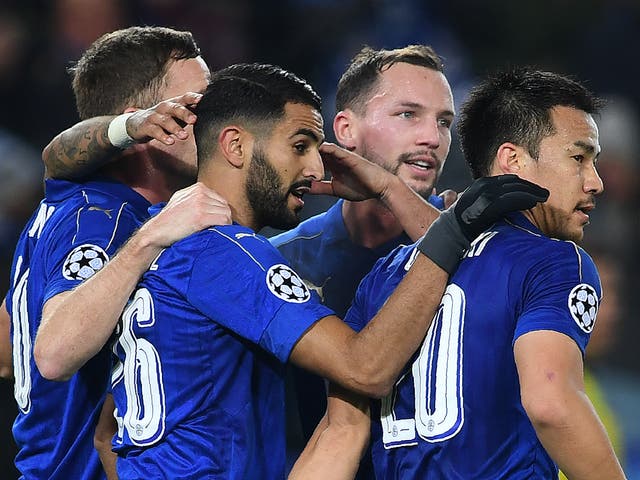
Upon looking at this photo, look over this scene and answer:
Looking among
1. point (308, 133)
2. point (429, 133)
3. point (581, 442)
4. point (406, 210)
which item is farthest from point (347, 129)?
point (581, 442)

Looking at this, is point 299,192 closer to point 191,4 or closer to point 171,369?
point 171,369

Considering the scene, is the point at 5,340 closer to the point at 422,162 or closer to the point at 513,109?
the point at 422,162

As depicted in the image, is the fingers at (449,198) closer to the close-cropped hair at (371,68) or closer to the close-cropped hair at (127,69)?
the close-cropped hair at (371,68)

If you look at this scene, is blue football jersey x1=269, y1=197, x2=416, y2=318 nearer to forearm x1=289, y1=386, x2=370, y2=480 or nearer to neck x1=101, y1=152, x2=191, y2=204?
neck x1=101, y1=152, x2=191, y2=204

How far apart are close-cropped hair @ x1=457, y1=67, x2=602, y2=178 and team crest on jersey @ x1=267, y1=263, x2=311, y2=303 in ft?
2.41

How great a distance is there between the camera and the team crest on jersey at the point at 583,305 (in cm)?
311

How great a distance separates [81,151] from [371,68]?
1466mm

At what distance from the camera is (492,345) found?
3193 mm

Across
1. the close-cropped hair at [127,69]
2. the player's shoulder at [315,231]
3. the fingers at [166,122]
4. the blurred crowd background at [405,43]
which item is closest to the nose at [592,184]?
the fingers at [166,122]

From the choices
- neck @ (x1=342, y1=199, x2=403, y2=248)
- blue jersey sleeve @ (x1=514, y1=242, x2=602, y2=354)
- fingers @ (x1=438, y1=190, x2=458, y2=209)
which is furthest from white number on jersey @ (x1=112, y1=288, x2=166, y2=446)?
fingers @ (x1=438, y1=190, x2=458, y2=209)

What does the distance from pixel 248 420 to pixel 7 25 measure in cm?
637

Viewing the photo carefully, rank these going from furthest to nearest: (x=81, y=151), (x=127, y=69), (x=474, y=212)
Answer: (x=127, y=69), (x=81, y=151), (x=474, y=212)

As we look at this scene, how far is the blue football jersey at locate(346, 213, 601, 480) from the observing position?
3.15m

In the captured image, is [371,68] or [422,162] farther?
[371,68]
